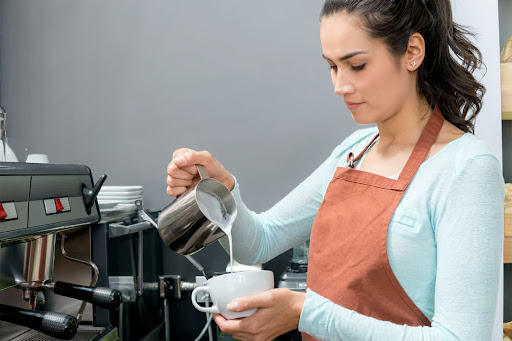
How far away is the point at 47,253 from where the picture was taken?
107 centimetres

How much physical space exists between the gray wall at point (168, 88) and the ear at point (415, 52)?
0.91 meters

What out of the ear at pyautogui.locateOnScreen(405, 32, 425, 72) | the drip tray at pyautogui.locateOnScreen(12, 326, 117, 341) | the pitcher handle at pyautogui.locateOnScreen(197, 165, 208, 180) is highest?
the ear at pyautogui.locateOnScreen(405, 32, 425, 72)

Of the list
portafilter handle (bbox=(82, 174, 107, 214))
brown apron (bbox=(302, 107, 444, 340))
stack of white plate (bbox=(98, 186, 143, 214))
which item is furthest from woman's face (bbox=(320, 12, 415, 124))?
stack of white plate (bbox=(98, 186, 143, 214))

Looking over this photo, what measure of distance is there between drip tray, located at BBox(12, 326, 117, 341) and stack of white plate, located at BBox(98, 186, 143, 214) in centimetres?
48

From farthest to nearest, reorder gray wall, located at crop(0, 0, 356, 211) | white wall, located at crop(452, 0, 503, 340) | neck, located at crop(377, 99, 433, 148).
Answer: gray wall, located at crop(0, 0, 356, 211) → white wall, located at crop(452, 0, 503, 340) → neck, located at crop(377, 99, 433, 148)

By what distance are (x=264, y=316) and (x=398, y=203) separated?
323 mm

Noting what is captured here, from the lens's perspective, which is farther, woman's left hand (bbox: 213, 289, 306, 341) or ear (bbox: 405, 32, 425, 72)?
ear (bbox: 405, 32, 425, 72)

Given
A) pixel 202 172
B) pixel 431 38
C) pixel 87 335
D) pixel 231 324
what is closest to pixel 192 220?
pixel 202 172

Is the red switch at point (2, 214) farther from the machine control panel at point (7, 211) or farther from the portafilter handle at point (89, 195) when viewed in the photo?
the portafilter handle at point (89, 195)

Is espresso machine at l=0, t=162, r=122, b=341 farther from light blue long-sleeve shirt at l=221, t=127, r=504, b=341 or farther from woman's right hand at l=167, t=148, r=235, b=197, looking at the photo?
light blue long-sleeve shirt at l=221, t=127, r=504, b=341

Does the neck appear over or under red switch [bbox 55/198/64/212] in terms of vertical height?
over

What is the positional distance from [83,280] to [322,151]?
100 centimetres

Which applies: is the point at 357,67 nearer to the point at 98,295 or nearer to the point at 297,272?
the point at 98,295

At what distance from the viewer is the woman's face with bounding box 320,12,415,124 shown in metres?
0.90
